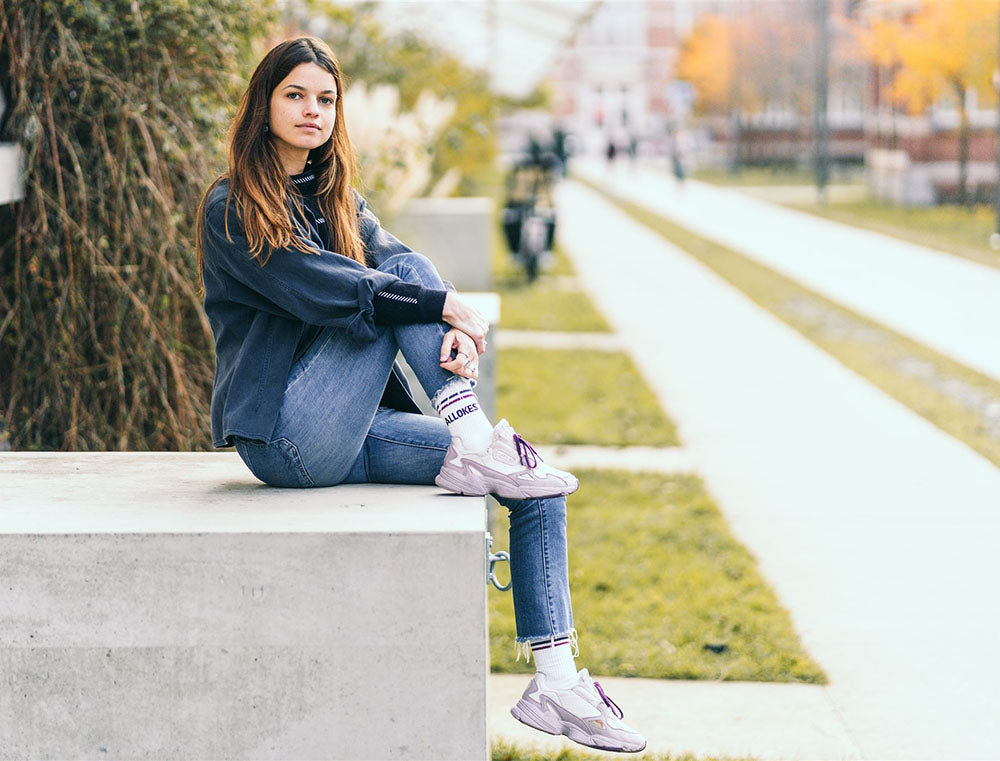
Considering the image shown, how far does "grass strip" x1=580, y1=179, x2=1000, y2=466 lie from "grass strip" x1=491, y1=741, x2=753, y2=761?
3.68m

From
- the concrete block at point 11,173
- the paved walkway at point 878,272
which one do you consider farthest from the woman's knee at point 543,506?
the paved walkway at point 878,272

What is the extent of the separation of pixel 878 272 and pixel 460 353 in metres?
12.6

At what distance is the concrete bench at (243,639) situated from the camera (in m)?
2.60

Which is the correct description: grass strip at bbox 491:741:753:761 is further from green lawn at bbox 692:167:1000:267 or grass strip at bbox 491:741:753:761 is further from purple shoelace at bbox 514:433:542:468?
green lawn at bbox 692:167:1000:267


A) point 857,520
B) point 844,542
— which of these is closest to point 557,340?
point 857,520

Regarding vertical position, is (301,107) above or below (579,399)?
above

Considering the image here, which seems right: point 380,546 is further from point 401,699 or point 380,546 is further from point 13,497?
point 13,497

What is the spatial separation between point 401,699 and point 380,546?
11.7 inches

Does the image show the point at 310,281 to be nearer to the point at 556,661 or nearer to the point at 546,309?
the point at 556,661

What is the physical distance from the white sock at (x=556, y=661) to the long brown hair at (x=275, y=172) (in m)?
0.99

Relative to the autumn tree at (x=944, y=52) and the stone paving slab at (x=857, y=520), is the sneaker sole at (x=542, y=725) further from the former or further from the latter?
the autumn tree at (x=944, y=52)

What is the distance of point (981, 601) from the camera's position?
449 centimetres

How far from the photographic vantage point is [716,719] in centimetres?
358

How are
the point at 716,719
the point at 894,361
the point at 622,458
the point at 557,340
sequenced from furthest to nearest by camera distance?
the point at 557,340 < the point at 894,361 < the point at 622,458 < the point at 716,719
